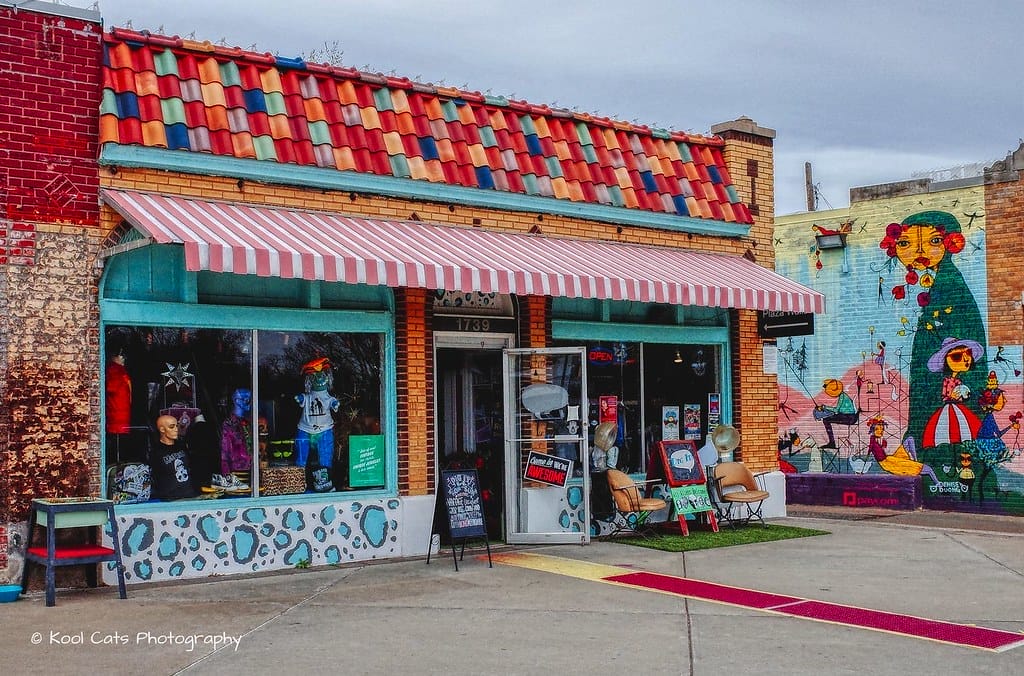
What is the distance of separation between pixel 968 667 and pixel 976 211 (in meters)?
12.7

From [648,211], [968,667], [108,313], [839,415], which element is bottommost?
[968,667]

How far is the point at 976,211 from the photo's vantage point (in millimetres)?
18156

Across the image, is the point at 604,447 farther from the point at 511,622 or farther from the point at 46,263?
the point at 46,263

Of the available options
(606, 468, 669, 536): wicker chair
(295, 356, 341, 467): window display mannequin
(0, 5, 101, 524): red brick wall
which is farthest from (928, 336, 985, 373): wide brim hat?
(0, 5, 101, 524): red brick wall

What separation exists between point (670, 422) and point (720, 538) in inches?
72.6

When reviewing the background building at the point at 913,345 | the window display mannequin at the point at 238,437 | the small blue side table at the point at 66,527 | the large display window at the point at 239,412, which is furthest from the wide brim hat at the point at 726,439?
the small blue side table at the point at 66,527

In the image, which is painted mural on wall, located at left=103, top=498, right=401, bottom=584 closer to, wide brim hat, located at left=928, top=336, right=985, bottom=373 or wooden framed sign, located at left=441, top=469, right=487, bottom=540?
wooden framed sign, located at left=441, top=469, right=487, bottom=540

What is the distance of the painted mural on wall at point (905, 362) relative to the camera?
1791 cm

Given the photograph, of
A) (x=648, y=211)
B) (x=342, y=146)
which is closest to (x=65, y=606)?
(x=342, y=146)

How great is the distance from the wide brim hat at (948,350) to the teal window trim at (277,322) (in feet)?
34.4

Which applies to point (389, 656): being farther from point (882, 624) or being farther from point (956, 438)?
point (956, 438)

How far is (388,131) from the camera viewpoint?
12.2m

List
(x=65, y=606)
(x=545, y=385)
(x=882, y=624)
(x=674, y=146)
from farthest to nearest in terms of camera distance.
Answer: (x=674, y=146), (x=545, y=385), (x=65, y=606), (x=882, y=624)

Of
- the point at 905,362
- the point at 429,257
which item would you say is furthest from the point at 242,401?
the point at 905,362
